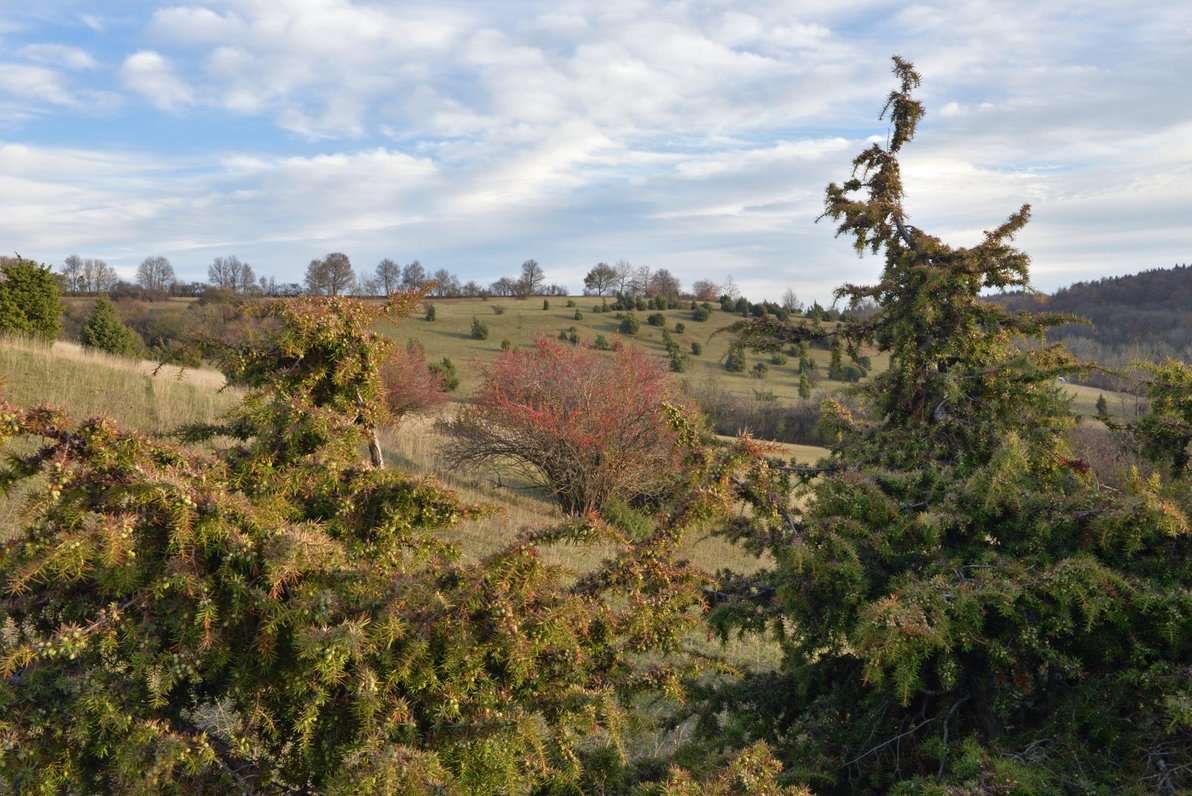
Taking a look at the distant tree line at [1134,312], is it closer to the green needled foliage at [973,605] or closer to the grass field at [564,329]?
the grass field at [564,329]

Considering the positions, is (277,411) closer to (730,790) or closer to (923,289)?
(730,790)

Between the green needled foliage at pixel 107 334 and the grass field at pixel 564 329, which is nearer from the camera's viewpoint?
the green needled foliage at pixel 107 334

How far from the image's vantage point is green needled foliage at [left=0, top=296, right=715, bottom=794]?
84.9 inches

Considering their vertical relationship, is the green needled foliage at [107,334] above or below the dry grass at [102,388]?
above

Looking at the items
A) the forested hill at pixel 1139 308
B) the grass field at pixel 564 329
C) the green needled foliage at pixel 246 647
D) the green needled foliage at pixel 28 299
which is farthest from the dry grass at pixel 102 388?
the forested hill at pixel 1139 308

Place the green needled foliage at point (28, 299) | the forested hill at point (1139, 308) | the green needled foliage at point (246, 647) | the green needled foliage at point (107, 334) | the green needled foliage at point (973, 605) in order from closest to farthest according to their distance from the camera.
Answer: the green needled foliage at point (246, 647) < the green needled foliage at point (973, 605) < the green needled foliage at point (28, 299) < the green needled foliage at point (107, 334) < the forested hill at point (1139, 308)

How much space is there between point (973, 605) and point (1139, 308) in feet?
251

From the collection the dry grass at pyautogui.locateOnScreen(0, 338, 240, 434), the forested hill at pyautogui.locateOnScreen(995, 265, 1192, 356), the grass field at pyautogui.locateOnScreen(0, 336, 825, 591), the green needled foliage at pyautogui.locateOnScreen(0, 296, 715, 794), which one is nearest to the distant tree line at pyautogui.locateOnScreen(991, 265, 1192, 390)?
the forested hill at pyautogui.locateOnScreen(995, 265, 1192, 356)

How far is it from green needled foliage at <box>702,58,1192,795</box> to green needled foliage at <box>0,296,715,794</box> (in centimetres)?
106

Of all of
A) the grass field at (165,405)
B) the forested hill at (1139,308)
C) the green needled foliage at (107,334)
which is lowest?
the grass field at (165,405)

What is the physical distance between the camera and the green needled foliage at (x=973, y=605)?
107 inches

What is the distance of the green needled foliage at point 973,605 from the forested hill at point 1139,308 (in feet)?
182

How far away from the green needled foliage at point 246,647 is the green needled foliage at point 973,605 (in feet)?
3.48

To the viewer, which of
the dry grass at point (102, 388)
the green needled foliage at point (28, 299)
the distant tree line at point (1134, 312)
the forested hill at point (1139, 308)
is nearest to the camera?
the dry grass at point (102, 388)
